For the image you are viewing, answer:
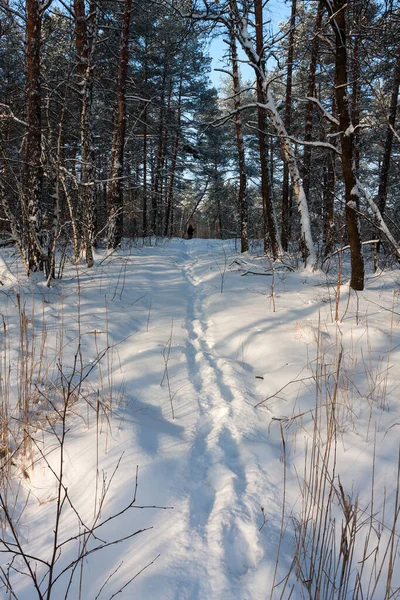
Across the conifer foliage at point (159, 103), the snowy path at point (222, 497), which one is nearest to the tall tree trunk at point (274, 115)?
the conifer foliage at point (159, 103)

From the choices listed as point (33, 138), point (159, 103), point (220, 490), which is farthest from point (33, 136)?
point (159, 103)

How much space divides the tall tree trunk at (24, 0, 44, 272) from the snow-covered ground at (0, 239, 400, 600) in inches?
32.1

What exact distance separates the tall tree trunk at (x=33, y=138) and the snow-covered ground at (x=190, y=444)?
81 cm

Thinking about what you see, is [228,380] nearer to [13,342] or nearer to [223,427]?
[223,427]

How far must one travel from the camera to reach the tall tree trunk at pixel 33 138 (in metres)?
4.69

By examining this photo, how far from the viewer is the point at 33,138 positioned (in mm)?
4719

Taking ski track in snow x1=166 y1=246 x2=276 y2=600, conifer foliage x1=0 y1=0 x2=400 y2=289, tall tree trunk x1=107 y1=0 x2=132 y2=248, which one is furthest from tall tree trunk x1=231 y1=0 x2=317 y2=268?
ski track in snow x1=166 y1=246 x2=276 y2=600

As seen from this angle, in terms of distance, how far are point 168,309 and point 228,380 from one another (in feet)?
7.37

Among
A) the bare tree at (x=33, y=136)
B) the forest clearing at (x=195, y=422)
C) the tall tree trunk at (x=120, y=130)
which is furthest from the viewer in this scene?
the tall tree trunk at (x=120, y=130)

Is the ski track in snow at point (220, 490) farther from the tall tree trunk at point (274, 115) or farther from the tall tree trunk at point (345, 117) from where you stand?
the tall tree trunk at point (274, 115)

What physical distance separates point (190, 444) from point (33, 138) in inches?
183

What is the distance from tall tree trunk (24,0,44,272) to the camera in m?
4.69

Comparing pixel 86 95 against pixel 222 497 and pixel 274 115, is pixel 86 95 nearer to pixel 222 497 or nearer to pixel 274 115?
pixel 274 115

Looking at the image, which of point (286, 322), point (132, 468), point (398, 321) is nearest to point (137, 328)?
point (286, 322)
